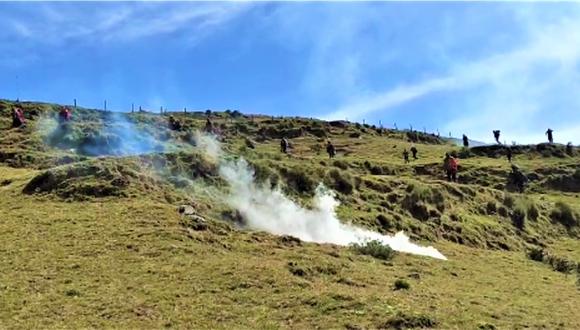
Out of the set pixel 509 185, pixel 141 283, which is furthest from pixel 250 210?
pixel 509 185

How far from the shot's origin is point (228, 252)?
2836cm

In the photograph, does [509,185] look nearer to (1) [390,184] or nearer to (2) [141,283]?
(1) [390,184]

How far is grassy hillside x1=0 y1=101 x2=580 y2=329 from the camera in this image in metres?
21.5

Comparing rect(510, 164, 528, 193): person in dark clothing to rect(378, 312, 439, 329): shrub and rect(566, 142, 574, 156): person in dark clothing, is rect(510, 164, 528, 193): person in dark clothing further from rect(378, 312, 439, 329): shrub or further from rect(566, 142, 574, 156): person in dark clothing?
rect(378, 312, 439, 329): shrub

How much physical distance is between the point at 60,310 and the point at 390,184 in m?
33.4

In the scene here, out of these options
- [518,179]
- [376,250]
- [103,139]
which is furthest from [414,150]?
[376,250]

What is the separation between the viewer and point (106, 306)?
69.4 ft

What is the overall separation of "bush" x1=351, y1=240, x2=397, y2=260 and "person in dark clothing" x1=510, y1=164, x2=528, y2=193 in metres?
43.0

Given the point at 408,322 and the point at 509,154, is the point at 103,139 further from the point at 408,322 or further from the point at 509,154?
the point at 509,154

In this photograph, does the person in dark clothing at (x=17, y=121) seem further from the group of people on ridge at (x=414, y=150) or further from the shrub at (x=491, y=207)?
the shrub at (x=491, y=207)

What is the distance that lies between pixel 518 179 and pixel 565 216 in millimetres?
17328

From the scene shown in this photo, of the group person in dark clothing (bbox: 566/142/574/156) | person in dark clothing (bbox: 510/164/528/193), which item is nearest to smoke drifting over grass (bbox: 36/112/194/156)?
person in dark clothing (bbox: 510/164/528/193)

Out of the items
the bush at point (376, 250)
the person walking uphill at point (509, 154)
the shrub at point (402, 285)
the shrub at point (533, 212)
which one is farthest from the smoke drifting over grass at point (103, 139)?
the person walking uphill at point (509, 154)

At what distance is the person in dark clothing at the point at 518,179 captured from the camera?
7291cm
